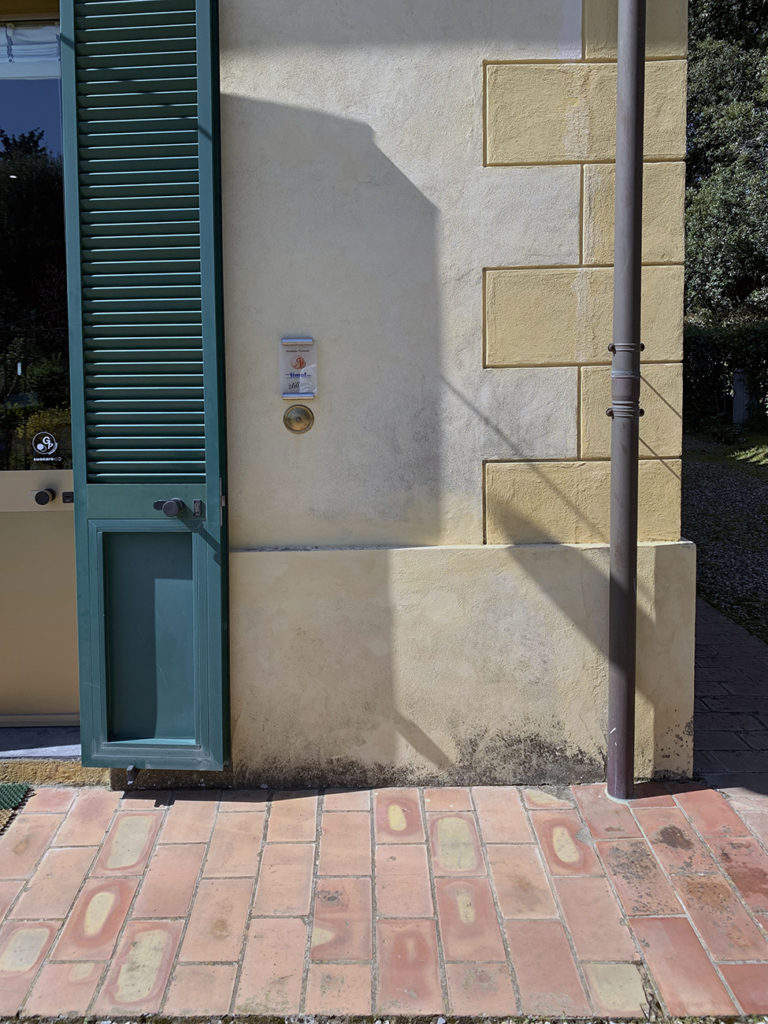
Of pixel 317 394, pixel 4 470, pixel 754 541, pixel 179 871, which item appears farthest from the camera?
pixel 754 541

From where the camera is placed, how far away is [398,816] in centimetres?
361

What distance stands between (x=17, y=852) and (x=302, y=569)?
1552 mm

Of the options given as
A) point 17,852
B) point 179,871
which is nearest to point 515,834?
point 179,871

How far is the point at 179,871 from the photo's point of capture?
10.6ft

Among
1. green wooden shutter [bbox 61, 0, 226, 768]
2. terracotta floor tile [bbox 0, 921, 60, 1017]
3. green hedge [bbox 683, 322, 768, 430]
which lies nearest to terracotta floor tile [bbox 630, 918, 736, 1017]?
green wooden shutter [bbox 61, 0, 226, 768]

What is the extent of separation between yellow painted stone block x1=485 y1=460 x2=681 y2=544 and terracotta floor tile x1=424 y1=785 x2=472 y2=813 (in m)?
1.09

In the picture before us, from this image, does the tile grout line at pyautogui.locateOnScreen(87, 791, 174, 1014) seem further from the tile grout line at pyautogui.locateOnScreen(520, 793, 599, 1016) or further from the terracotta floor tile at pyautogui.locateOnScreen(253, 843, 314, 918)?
the tile grout line at pyautogui.locateOnScreen(520, 793, 599, 1016)

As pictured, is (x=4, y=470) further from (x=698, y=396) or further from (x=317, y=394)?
(x=698, y=396)

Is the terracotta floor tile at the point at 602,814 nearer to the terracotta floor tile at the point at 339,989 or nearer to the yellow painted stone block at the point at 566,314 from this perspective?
the terracotta floor tile at the point at 339,989

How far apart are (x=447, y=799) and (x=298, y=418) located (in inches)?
68.5

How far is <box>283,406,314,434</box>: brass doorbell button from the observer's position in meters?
3.73

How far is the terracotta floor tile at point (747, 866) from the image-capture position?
305cm

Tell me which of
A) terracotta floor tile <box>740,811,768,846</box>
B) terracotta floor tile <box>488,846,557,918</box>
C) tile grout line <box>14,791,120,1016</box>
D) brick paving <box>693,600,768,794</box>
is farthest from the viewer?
brick paving <box>693,600,768,794</box>

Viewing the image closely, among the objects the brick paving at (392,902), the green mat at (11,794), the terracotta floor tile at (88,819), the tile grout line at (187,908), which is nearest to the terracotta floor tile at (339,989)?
the brick paving at (392,902)
